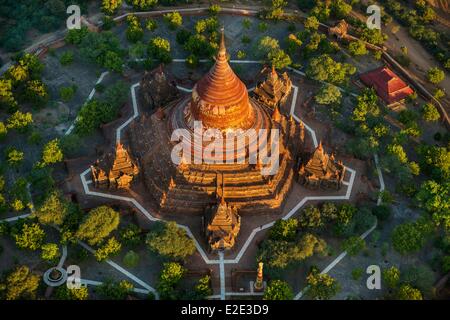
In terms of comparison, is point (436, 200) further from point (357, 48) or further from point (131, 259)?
point (131, 259)

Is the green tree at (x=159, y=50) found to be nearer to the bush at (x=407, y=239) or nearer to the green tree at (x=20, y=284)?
the green tree at (x=20, y=284)

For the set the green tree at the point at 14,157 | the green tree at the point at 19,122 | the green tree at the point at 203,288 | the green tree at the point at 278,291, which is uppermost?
the green tree at the point at 19,122

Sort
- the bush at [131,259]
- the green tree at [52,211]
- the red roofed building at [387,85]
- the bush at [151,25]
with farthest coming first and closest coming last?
the bush at [151,25] < the red roofed building at [387,85] < the green tree at [52,211] < the bush at [131,259]

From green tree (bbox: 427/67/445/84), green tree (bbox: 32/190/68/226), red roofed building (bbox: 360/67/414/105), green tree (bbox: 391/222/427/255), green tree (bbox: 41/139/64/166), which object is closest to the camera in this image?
green tree (bbox: 391/222/427/255)

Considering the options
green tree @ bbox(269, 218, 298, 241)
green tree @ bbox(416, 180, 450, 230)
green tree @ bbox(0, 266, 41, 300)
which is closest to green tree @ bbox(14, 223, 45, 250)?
green tree @ bbox(0, 266, 41, 300)

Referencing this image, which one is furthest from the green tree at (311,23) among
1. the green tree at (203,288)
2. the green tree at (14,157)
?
the green tree at (203,288)

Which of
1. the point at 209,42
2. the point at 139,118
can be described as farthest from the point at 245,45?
the point at 139,118

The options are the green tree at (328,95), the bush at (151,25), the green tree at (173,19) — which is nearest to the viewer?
the green tree at (328,95)

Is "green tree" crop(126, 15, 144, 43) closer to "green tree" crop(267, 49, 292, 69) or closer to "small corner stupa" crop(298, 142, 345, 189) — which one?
"green tree" crop(267, 49, 292, 69)
